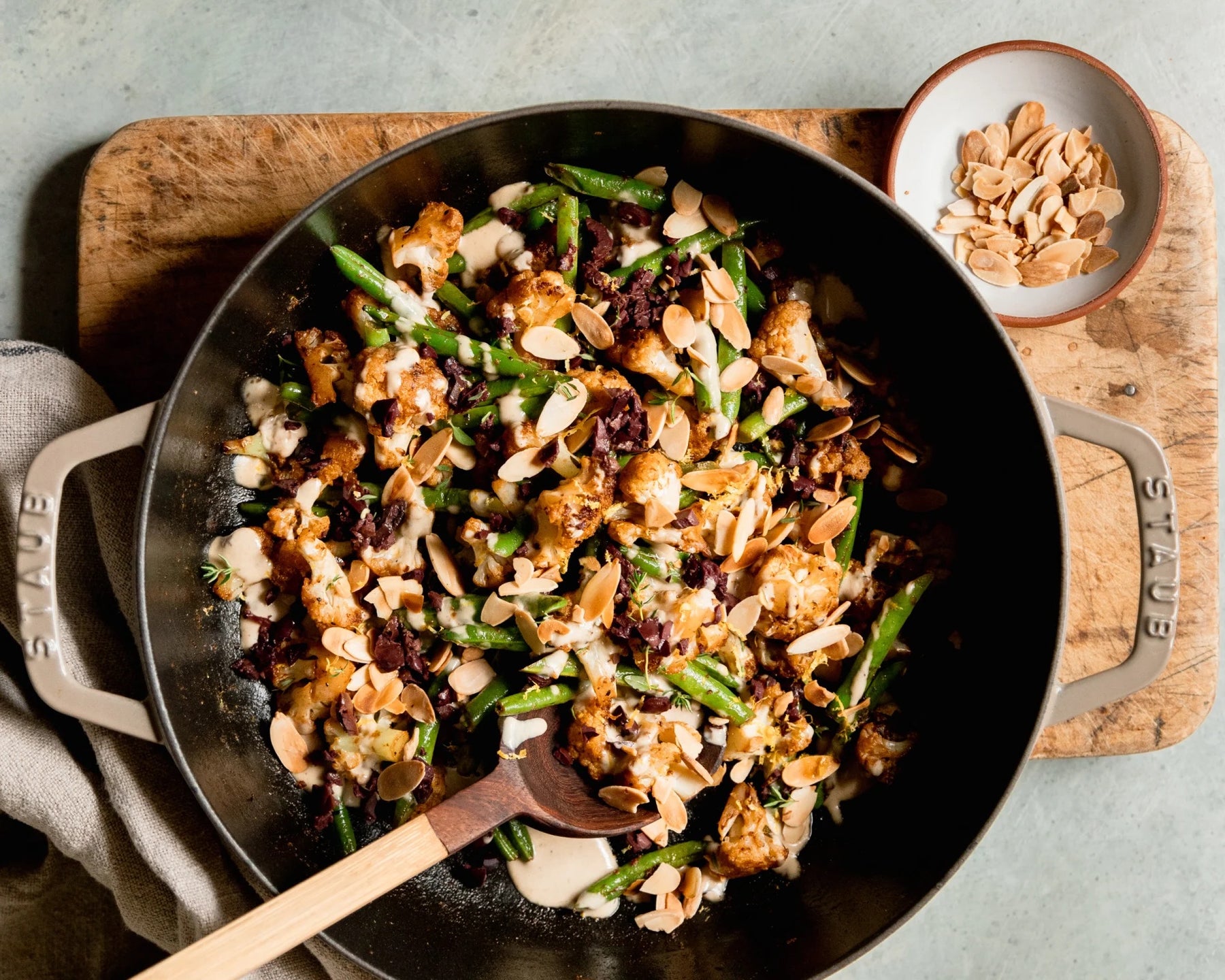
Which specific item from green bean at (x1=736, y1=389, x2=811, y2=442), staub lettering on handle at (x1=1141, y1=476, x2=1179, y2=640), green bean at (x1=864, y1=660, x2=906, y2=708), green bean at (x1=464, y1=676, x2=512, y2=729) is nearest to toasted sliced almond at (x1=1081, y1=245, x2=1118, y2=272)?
staub lettering on handle at (x1=1141, y1=476, x2=1179, y2=640)

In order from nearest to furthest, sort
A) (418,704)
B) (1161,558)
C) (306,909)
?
(306,909) → (1161,558) → (418,704)

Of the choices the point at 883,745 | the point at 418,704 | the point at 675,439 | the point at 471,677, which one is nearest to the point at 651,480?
the point at 675,439

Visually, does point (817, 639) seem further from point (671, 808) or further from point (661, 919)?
point (661, 919)

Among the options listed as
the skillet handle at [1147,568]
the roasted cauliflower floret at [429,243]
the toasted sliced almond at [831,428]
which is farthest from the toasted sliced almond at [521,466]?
the skillet handle at [1147,568]

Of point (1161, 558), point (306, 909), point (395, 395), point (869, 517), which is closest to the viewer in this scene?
point (306, 909)

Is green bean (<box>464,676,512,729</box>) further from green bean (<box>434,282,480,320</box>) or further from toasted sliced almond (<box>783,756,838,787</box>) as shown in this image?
green bean (<box>434,282,480,320</box>)

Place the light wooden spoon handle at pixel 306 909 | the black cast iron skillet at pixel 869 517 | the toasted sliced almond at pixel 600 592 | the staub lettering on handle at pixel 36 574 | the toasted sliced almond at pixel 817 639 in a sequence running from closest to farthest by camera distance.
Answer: the light wooden spoon handle at pixel 306 909 → the staub lettering on handle at pixel 36 574 → the black cast iron skillet at pixel 869 517 → the toasted sliced almond at pixel 600 592 → the toasted sliced almond at pixel 817 639

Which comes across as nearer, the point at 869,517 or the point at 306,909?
the point at 306,909

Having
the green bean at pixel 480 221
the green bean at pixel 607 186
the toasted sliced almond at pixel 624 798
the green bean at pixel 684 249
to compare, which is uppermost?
the green bean at pixel 607 186

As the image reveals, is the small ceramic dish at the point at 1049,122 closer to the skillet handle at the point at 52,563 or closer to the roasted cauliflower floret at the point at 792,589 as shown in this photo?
the roasted cauliflower floret at the point at 792,589
